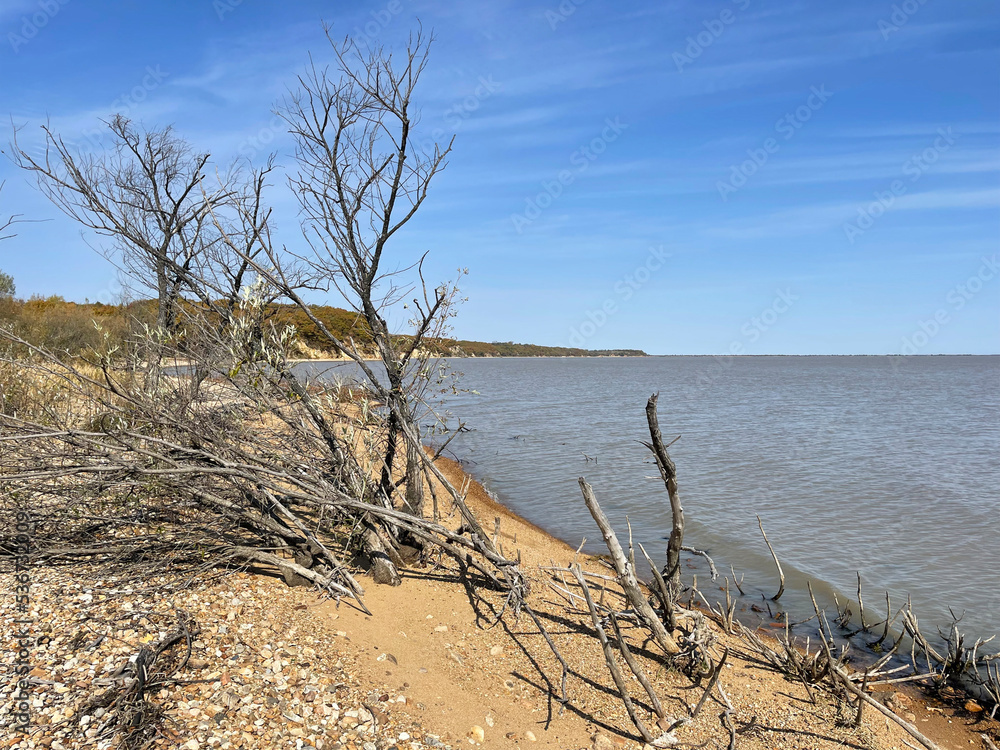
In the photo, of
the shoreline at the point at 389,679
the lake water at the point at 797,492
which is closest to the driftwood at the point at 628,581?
the shoreline at the point at 389,679

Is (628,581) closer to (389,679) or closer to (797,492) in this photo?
(389,679)

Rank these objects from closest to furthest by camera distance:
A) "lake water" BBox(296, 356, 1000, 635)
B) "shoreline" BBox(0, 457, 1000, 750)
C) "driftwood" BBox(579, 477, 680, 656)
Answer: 1. "shoreline" BBox(0, 457, 1000, 750)
2. "driftwood" BBox(579, 477, 680, 656)
3. "lake water" BBox(296, 356, 1000, 635)

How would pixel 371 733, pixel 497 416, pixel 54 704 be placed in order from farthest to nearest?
pixel 497 416, pixel 371 733, pixel 54 704

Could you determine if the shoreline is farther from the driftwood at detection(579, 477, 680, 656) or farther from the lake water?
the lake water

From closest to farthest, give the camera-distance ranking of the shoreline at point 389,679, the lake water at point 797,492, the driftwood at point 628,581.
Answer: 1. the shoreline at point 389,679
2. the driftwood at point 628,581
3. the lake water at point 797,492

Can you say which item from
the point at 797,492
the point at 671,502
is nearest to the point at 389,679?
the point at 671,502

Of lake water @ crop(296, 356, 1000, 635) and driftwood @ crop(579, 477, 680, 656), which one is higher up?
driftwood @ crop(579, 477, 680, 656)

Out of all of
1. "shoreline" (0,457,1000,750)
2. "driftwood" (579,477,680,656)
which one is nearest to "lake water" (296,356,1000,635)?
"driftwood" (579,477,680,656)

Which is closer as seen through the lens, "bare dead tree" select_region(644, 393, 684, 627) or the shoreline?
the shoreline

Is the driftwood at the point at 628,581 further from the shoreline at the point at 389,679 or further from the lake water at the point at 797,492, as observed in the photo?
the lake water at the point at 797,492

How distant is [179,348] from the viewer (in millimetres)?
7262

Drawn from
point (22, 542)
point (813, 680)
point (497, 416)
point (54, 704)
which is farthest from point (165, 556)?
point (497, 416)

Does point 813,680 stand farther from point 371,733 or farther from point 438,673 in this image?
point 371,733

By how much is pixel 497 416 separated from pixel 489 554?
76.3 ft
